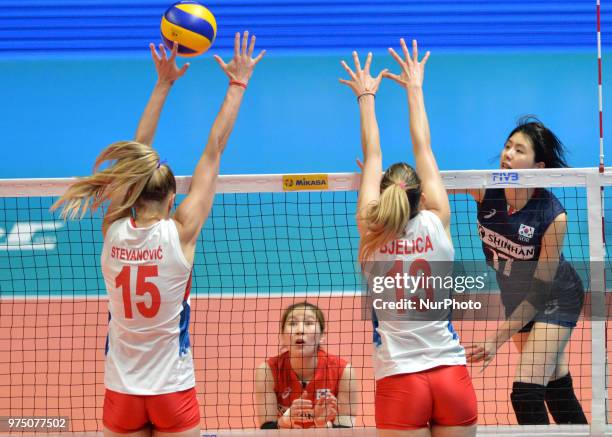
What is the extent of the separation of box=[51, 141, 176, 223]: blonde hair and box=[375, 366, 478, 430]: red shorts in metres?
A: 1.31

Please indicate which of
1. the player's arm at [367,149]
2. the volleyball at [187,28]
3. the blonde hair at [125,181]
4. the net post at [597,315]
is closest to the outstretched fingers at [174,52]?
the volleyball at [187,28]

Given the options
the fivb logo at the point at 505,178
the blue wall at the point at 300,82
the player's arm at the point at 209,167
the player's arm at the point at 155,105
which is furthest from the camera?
the blue wall at the point at 300,82

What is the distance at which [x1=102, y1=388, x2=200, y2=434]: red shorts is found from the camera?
3.50 m

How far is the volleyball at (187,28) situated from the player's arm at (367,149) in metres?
0.90

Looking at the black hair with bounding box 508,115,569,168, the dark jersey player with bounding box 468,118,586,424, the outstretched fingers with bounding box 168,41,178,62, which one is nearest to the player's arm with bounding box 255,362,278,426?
the dark jersey player with bounding box 468,118,586,424

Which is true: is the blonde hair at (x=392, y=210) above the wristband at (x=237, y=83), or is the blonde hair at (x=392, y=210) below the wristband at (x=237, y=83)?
below

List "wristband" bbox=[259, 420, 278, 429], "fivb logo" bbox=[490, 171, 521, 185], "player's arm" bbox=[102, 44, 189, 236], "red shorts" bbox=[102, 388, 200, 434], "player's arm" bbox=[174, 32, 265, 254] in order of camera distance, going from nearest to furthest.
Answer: "red shorts" bbox=[102, 388, 200, 434] → "player's arm" bbox=[174, 32, 265, 254] → "player's arm" bbox=[102, 44, 189, 236] → "fivb logo" bbox=[490, 171, 521, 185] → "wristband" bbox=[259, 420, 278, 429]

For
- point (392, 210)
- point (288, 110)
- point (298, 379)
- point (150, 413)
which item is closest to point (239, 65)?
point (392, 210)

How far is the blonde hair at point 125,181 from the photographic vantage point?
11.6 feet

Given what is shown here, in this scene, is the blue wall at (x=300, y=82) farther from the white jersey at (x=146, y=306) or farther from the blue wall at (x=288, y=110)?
the white jersey at (x=146, y=306)

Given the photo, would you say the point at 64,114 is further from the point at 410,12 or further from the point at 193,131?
the point at 410,12

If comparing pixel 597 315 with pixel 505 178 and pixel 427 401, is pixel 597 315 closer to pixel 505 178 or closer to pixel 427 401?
pixel 505 178

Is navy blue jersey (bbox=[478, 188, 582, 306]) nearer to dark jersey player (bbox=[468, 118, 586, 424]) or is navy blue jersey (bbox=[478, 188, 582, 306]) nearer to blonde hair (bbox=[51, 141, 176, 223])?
dark jersey player (bbox=[468, 118, 586, 424])

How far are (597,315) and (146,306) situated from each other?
2.42 metres
